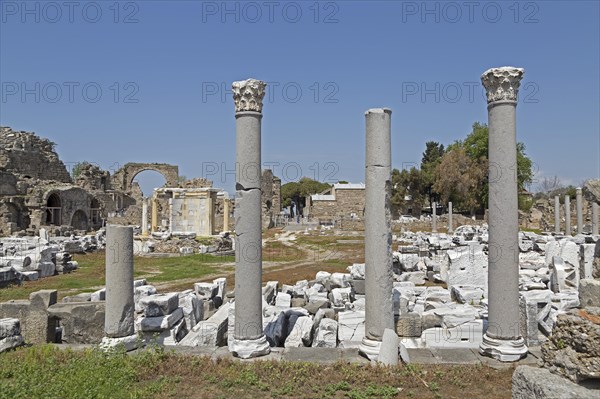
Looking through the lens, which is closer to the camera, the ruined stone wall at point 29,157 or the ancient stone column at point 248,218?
the ancient stone column at point 248,218

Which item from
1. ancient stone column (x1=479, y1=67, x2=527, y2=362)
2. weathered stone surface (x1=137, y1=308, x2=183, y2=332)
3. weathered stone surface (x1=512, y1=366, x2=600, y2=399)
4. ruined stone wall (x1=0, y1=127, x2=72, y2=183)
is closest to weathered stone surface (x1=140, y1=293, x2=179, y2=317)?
weathered stone surface (x1=137, y1=308, x2=183, y2=332)

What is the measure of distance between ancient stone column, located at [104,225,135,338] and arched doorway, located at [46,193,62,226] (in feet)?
104

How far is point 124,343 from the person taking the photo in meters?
6.91

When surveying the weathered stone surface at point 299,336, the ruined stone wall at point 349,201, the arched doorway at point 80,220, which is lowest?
the weathered stone surface at point 299,336

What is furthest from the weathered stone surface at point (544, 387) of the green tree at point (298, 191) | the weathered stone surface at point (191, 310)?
the green tree at point (298, 191)

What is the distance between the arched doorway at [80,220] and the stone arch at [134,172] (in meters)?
15.0

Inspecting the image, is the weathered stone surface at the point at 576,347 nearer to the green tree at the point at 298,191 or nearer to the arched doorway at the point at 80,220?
the arched doorway at the point at 80,220

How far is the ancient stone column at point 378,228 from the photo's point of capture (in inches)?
261

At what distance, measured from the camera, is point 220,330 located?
26.5 feet

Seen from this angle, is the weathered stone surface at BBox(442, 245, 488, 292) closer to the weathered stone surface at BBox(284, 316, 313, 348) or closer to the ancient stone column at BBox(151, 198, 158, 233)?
the weathered stone surface at BBox(284, 316, 313, 348)

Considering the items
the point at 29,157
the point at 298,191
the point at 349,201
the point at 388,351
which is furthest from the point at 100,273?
the point at 298,191

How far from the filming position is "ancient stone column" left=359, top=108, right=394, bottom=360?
662 cm

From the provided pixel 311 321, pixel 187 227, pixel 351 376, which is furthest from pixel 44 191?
pixel 351 376

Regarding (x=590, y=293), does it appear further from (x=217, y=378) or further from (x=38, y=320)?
(x=38, y=320)
